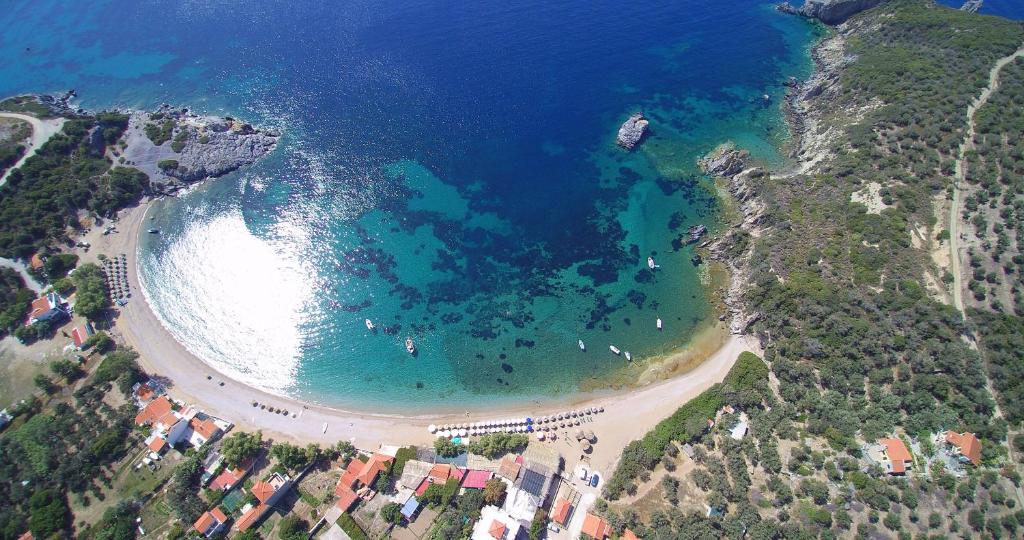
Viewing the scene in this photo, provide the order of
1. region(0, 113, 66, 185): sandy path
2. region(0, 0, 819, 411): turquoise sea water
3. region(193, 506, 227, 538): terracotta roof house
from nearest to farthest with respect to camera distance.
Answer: region(193, 506, 227, 538): terracotta roof house < region(0, 0, 819, 411): turquoise sea water < region(0, 113, 66, 185): sandy path

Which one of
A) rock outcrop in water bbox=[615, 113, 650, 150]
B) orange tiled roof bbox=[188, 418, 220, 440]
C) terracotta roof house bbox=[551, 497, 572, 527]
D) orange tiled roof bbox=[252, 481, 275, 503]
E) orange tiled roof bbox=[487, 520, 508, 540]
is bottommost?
terracotta roof house bbox=[551, 497, 572, 527]

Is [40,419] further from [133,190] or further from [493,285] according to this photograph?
[493,285]

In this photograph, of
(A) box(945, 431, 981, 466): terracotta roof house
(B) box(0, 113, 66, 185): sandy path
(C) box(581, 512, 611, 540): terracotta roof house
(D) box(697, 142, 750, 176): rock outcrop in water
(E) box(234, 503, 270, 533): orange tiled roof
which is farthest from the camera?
(D) box(697, 142, 750, 176): rock outcrop in water

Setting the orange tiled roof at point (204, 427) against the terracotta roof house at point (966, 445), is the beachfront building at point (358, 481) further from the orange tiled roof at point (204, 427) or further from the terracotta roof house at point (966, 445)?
the terracotta roof house at point (966, 445)

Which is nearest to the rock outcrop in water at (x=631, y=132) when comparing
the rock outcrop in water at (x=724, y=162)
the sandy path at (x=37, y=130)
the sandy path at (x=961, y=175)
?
the rock outcrop in water at (x=724, y=162)

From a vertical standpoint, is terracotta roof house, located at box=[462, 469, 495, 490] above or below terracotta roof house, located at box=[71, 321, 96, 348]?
below

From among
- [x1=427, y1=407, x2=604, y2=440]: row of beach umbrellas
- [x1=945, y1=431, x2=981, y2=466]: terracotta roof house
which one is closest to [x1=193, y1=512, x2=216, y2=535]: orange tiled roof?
[x1=427, y1=407, x2=604, y2=440]: row of beach umbrellas

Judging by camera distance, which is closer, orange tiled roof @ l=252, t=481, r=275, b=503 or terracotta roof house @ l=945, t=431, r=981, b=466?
terracotta roof house @ l=945, t=431, r=981, b=466

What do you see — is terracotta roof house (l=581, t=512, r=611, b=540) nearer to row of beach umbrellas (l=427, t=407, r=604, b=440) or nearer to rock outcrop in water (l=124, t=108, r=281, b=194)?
row of beach umbrellas (l=427, t=407, r=604, b=440)
